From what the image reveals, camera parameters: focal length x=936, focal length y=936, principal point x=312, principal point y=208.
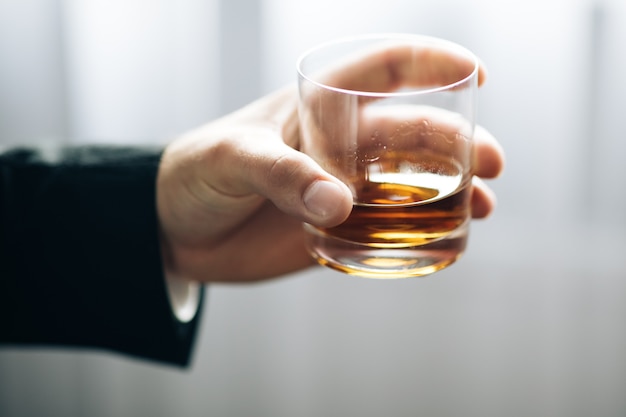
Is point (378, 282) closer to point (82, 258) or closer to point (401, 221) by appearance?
point (82, 258)

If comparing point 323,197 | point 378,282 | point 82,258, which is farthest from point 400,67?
point 378,282

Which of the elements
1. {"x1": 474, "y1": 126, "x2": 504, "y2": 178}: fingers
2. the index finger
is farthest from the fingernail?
{"x1": 474, "y1": 126, "x2": 504, "y2": 178}: fingers

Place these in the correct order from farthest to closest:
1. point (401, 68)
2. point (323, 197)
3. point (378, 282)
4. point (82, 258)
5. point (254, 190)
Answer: point (378, 282), point (82, 258), point (401, 68), point (254, 190), point (323, 197)

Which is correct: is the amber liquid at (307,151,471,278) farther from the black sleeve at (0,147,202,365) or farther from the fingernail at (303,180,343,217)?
the black sleeve at (0,147,202,365)

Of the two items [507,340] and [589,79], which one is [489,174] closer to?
[589,79]

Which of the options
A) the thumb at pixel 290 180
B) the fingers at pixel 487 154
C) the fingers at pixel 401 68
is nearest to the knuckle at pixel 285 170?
the thumb at pixel 290 180

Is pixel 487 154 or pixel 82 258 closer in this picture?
pixel 487 154
